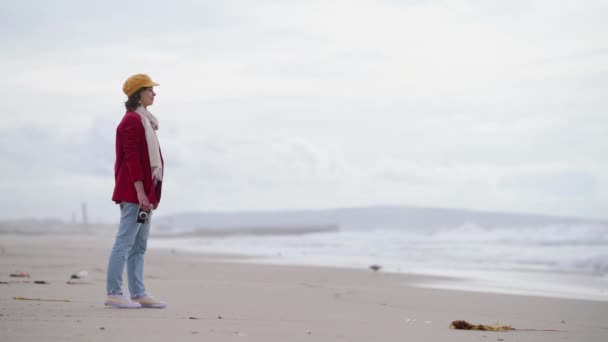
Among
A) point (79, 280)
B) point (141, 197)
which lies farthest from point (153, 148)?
point (79, 280)

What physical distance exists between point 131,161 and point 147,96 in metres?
0.51

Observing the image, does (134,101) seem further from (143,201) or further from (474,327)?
(474,327)

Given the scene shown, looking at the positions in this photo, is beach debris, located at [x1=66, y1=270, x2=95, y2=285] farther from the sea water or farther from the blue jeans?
the sea water

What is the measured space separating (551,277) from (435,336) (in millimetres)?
7198

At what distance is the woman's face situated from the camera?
5.21 meters

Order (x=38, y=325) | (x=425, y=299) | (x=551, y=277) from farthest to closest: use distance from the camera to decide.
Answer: (x=551, y=277) → (x=425, y=299) → (x=38, y=325)

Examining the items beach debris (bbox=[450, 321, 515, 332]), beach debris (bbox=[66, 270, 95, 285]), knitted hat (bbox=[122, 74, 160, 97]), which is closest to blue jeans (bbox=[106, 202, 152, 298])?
knitted hat (bbox=[122, 74, 160, 97])

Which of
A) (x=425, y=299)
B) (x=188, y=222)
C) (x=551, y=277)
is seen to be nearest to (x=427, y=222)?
(x=188, y=222)

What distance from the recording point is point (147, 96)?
522cm

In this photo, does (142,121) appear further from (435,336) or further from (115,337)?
(435,336)

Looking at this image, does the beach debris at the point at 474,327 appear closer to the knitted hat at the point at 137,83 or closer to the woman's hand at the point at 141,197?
the woman's hand at the point at 141,197

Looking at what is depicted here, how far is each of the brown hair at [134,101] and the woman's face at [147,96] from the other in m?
0.02

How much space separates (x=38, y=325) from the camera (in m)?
4.04

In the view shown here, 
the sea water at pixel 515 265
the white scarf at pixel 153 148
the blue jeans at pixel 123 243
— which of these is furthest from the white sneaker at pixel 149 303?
the sea water at pixel 515 265
